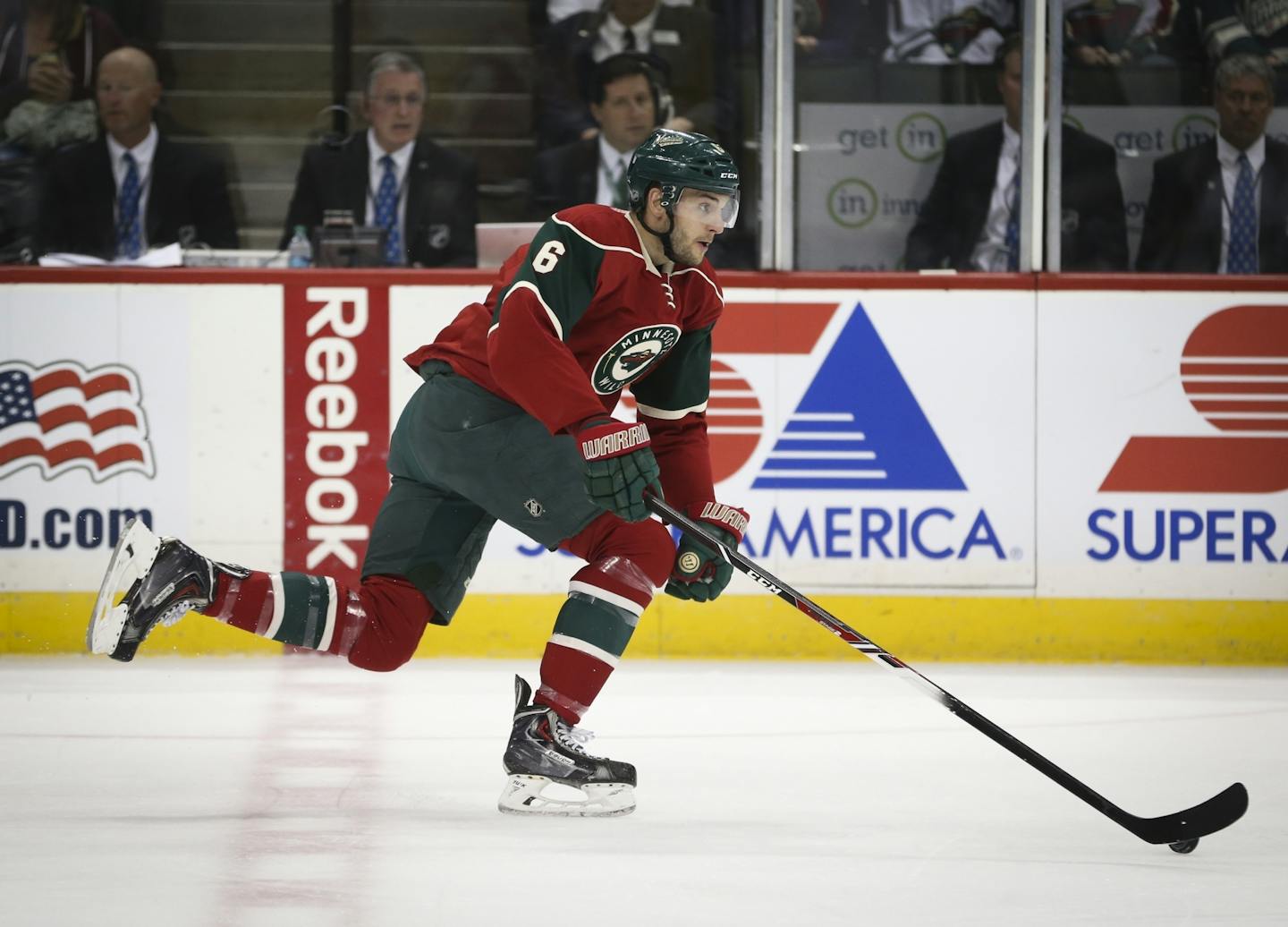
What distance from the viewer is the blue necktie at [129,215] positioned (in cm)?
477

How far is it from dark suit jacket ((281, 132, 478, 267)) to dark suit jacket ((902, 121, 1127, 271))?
124 centimetres

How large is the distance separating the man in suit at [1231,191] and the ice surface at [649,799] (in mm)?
1154

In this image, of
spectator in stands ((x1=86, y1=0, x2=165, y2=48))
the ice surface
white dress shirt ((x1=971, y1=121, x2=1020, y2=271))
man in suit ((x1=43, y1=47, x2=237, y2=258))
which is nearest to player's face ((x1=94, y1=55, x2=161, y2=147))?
man in suit ((x1=43, y1=47, x2=237, y2=258))

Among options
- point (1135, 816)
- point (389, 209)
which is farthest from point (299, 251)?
point (1135, 816)

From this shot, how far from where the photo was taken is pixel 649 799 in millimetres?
2932

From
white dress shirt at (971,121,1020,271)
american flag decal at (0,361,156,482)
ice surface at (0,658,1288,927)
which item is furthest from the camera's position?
white dress shirt at (971,121,1020,271)

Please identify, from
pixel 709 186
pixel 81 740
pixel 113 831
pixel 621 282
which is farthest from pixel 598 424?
pixel 81 740

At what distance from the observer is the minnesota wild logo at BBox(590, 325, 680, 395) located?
9.30 ft

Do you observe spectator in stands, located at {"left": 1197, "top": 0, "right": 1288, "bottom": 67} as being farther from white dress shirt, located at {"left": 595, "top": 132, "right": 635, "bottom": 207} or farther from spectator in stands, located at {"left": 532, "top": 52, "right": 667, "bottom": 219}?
white dress shirt, located at {"left": 595, "top": 132, "right": 635, "bottom": 207}

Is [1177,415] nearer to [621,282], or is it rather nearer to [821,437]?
[821,437]

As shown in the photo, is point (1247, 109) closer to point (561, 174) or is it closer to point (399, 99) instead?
point (561, 174)

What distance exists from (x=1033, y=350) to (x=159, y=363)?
2291 mm

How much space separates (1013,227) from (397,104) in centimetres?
175

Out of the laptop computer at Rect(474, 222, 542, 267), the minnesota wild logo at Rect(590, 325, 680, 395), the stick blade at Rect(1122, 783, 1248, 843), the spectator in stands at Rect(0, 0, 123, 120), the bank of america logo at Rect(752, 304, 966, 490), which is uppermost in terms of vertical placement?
the spectator in stands at Rect(0, 0, 123, 120)
